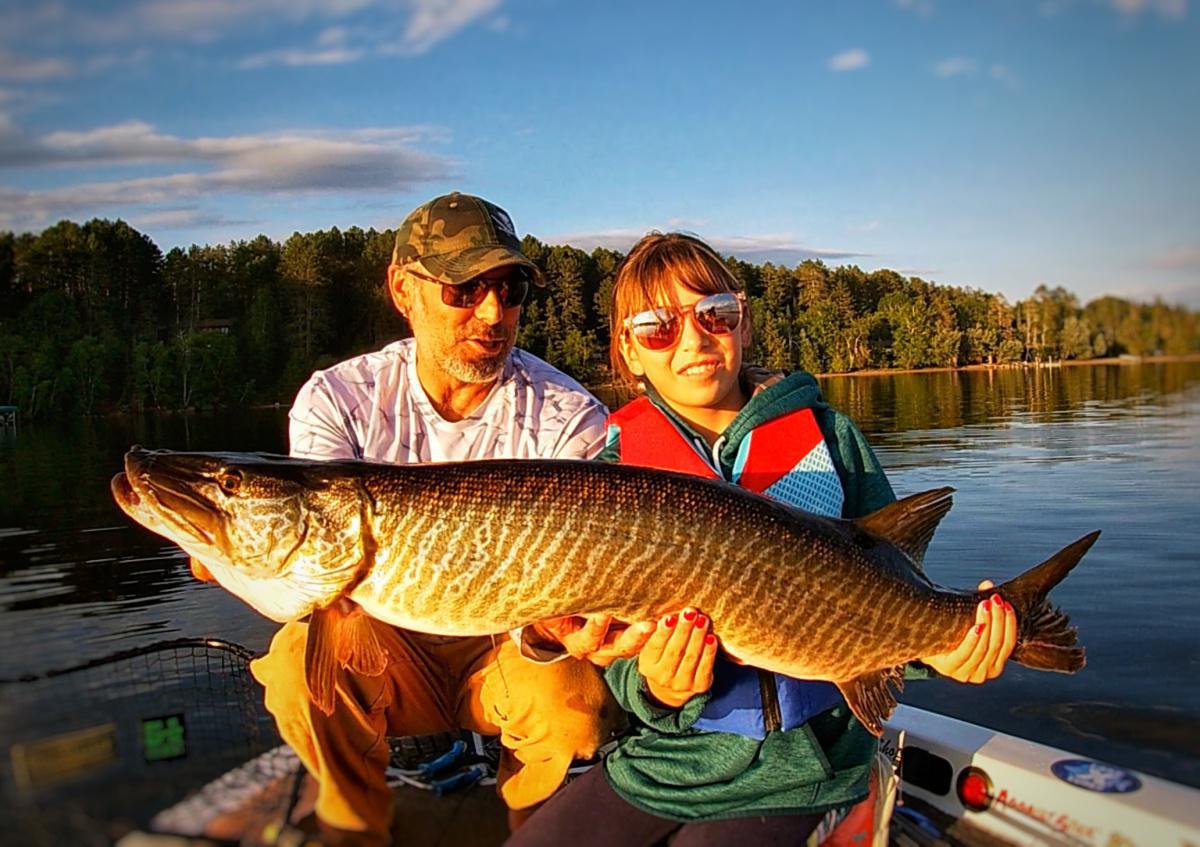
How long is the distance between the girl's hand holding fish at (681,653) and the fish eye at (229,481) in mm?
1243

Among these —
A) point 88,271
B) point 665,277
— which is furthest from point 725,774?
point 88,271

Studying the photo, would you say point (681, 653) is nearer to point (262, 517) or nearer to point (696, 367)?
point (696, 367)

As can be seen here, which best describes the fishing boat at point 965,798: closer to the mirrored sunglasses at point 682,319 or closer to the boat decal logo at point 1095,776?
the boat decal logo at point 1095,776

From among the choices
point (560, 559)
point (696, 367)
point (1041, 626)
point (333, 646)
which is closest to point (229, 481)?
point (333, 646)

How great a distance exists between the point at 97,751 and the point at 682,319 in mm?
1963

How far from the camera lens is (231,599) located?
902cm

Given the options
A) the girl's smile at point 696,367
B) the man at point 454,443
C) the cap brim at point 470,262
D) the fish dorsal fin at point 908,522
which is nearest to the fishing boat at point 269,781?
the man at point 454,443

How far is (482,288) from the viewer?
3.82 meters

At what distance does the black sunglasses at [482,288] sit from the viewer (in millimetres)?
3779

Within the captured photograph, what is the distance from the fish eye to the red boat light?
255 centimetres

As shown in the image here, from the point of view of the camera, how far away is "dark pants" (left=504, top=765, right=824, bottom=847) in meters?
2.49

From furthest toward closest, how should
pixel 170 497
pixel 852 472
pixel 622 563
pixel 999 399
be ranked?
pixel 999 399 → pixel 852 472 → pixel 170 497 → pixel 622 563

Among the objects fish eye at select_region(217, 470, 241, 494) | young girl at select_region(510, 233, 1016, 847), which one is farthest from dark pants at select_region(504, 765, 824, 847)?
fish eye at select_region(217, 470, 241, 494)

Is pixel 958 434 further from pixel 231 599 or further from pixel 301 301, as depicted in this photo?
pixel 301 301
